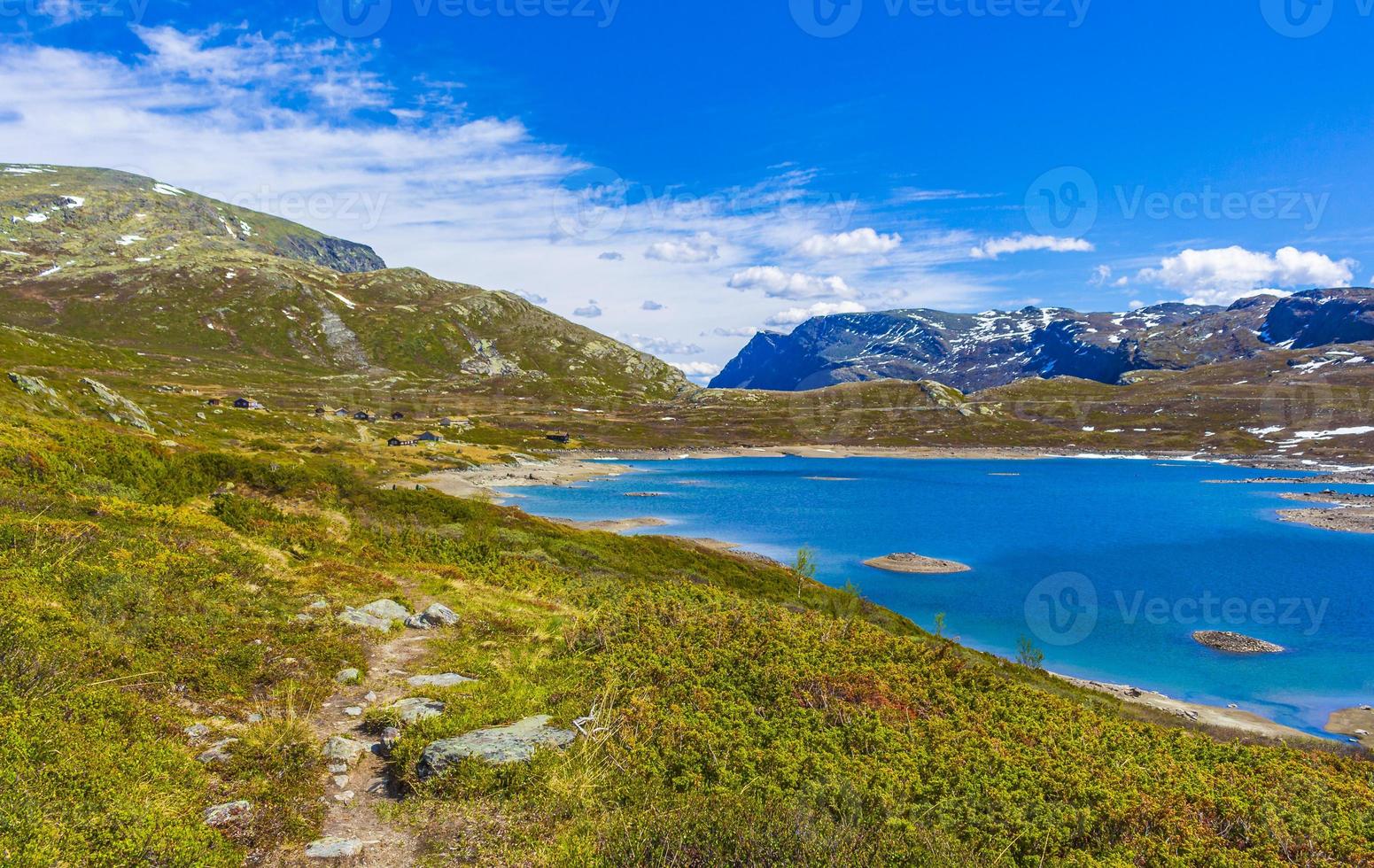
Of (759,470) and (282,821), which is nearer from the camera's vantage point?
(282,821)

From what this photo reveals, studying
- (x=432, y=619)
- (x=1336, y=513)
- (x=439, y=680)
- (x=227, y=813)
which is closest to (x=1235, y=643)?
(x=432, y=619)

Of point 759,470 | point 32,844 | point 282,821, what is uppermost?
point 32,844

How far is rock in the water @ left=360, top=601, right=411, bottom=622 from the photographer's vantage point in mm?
17667

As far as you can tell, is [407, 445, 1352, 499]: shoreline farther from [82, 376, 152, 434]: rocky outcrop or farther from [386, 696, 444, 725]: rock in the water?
[386, 696, 444, 725]: rock in the water

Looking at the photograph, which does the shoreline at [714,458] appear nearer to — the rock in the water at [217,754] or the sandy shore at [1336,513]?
the sandy shore at [1336,513]

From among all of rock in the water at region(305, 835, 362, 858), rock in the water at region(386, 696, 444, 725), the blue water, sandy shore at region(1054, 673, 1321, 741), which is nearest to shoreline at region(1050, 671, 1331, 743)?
sandy shore at region(1054, 673, 1321, 741)

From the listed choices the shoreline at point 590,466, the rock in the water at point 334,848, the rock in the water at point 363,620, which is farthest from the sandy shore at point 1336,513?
the rock in the water at point 334,848

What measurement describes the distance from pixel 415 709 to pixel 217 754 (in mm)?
3106

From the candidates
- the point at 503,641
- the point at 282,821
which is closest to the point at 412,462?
the point at 503,641

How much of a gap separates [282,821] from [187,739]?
2.65 meters

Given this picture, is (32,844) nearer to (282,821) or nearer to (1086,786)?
(282,821)

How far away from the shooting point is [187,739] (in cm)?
966

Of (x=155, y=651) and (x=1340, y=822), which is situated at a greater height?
(x=155, y=651)

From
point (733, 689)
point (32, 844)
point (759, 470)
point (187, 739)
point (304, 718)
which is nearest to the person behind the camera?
point (32, 844)
